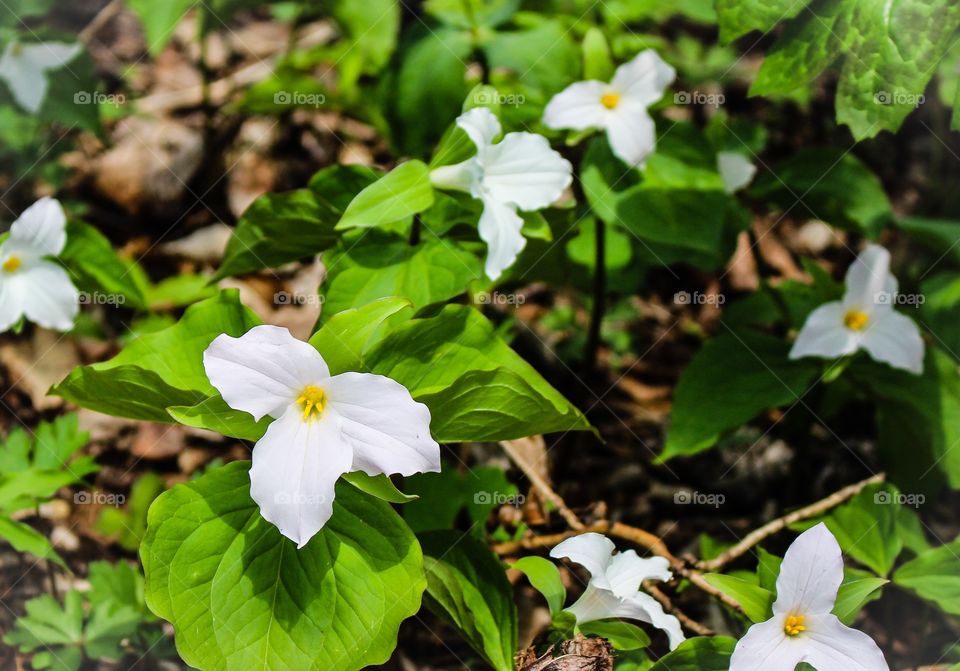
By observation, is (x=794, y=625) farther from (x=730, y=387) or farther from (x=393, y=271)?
(x=393, y=271)

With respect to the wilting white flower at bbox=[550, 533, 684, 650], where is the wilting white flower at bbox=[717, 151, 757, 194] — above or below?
above

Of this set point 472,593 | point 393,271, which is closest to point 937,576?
point 472,593

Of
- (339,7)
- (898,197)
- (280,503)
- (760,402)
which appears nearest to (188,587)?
(280,503)

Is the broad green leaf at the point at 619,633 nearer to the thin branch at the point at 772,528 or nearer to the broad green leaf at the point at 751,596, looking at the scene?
the broad green leaf at the point at 751,596

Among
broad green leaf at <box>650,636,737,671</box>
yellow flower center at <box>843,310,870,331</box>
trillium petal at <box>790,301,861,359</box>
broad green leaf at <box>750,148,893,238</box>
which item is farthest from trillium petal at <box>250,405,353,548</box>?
broad green leaf at <box>750,148,893,238</box>

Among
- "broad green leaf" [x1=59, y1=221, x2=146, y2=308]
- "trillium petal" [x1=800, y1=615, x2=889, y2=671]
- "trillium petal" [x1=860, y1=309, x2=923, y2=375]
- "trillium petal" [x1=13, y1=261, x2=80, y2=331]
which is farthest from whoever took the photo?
"broad green leaf" [x1=59, y1=221, x2=146, y2=308]

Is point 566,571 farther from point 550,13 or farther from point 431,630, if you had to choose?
point 550,13

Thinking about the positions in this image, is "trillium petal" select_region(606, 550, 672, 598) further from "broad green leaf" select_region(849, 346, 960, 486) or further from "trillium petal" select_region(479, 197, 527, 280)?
"broad green leaf" select_region(849, 346, 960, 486)
